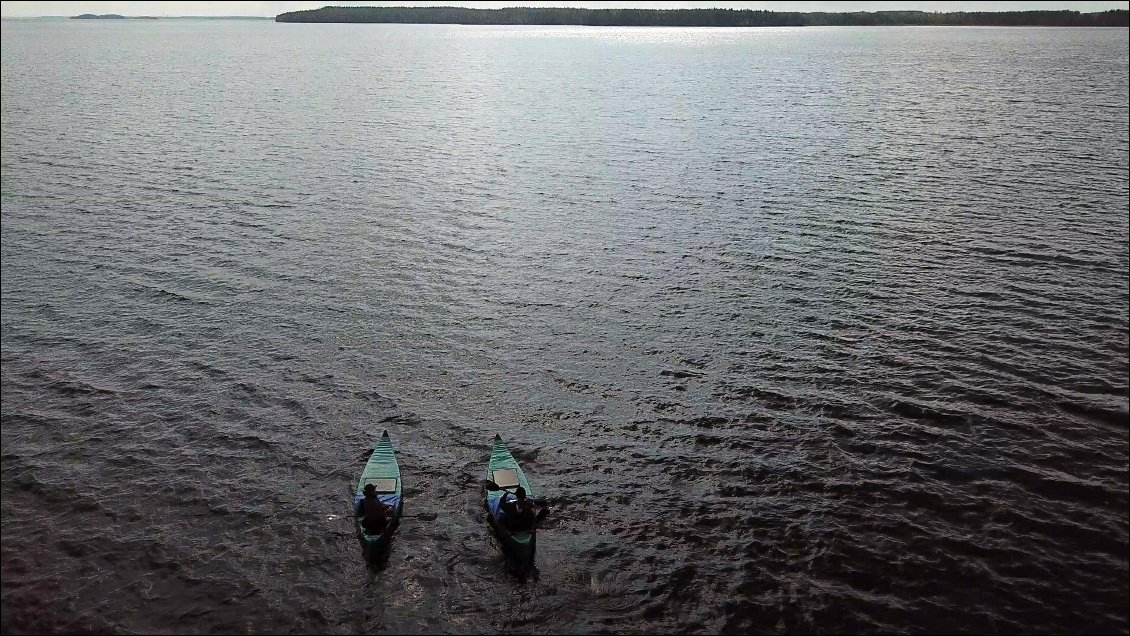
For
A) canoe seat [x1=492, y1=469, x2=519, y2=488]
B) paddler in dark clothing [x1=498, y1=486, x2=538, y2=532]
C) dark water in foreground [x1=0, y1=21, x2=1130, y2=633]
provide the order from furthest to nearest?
canoe seat [x1=492, y1=469, x2=519, y2=488], paddler in dark clothing [x1=498, y1=486, x2=538, y2=532], dark water in foreground [x1=0, y1=21, x2=1130, y2=633]

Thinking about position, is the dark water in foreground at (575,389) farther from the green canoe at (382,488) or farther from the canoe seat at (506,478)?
Result: the canoe seat at (506,478)

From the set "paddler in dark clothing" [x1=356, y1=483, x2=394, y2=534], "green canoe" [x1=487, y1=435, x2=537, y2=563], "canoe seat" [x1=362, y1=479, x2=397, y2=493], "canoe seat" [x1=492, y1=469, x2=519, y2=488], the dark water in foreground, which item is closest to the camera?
the dark water in foreground

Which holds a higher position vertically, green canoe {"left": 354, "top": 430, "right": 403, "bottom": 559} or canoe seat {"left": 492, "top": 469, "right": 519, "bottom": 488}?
canoe seat {"left": 492, "top": 469, "right": 519, "bottom": 488}

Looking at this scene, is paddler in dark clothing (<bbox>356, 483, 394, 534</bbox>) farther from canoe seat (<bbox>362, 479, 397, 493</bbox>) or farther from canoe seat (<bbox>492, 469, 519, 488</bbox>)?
canoe seat (<bbox>492, 469, 519, 488</bbox>)

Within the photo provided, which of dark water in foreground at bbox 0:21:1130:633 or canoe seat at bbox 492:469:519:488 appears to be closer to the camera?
dark water in foreground at bbox 0:21:1130:633

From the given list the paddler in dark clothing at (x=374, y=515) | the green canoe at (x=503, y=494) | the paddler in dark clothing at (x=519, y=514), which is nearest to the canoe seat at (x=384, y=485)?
the paddler in dark clothing at (x=374, y=515)

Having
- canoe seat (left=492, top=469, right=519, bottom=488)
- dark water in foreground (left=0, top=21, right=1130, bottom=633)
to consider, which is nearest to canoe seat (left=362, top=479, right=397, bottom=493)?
dark water in foreground (left=0, top=21, right=1130, bottom=633)

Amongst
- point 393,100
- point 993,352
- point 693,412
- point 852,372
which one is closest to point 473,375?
point 693,412
